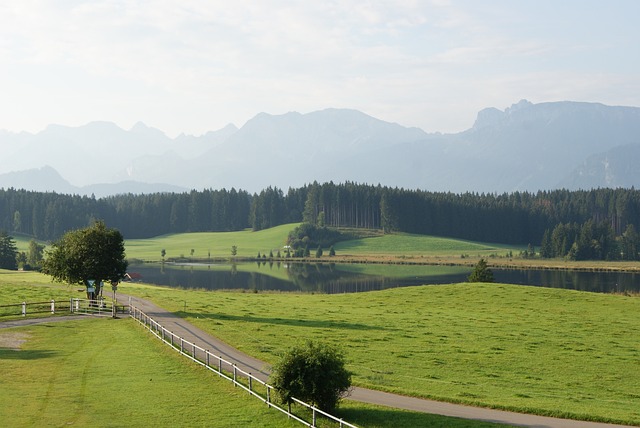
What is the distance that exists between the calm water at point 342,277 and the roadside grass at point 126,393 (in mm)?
73312

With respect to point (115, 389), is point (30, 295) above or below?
above

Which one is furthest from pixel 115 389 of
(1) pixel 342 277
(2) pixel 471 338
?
(1) pixel 342 277

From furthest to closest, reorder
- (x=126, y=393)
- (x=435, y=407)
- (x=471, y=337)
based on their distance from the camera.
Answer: (x=471, y=337) → (x=126, y=393) → (x=435, y=407)

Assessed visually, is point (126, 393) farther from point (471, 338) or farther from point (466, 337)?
point (466, 337)

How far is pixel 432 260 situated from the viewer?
646ft

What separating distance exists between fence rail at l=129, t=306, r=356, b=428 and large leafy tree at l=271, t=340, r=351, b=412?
441 millimetres

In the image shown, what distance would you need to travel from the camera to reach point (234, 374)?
34594mm

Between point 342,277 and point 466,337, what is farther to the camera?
point 342,277

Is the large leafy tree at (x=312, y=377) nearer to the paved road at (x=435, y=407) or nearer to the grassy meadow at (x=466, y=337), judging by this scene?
the grassy meadow at (x=466, y=337)

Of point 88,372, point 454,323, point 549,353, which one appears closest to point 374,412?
point 88,372

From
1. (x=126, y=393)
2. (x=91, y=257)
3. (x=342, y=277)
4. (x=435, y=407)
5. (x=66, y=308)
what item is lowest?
(x=435, y=407)

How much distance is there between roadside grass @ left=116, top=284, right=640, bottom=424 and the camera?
34.4 m

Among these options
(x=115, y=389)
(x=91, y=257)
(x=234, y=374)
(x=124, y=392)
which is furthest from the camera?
(x=91, y=257)

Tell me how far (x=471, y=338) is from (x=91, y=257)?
36.5 metres
